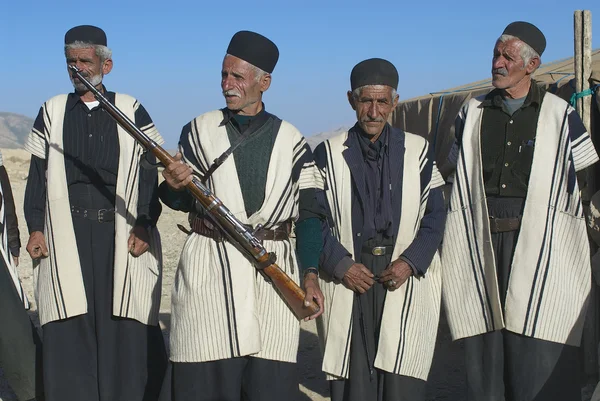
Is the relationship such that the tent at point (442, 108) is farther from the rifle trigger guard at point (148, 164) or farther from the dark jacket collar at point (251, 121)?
the rifle trigger guard at point (148, 164)

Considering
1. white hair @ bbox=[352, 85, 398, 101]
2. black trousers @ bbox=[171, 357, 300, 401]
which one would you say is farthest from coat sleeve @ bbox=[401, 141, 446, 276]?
black trousers @ bbox=[171, 357, 300, 401]

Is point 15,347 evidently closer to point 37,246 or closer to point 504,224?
point 37,246

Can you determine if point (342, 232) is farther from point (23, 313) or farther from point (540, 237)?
point (23, 313)

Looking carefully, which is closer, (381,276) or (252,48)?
(252,48)

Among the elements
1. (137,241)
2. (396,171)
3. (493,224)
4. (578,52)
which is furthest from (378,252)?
(578,52)

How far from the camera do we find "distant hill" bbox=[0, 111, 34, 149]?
491 ft

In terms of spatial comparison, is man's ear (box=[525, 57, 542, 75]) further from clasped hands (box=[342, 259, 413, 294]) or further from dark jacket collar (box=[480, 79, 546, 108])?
clasped hands (box=[342, 259, 413, 294])

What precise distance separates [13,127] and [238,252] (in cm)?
17287

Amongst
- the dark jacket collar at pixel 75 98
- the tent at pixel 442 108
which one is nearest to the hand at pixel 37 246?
the dark jacket collar at pixel 75 98

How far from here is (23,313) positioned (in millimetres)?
4551

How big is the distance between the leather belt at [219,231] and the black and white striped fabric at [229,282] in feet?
0.08

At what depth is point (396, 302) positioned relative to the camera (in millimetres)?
3744


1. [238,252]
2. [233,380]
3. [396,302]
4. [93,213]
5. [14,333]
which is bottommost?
[233,380]

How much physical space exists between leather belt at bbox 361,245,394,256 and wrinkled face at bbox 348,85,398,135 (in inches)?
22.2
